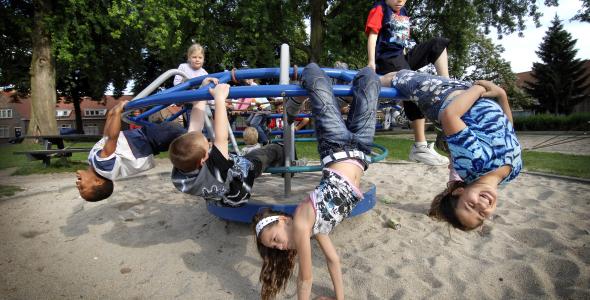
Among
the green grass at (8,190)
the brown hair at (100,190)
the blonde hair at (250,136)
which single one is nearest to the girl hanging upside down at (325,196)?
the brown hair at (100,190)

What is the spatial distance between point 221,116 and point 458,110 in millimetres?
1289

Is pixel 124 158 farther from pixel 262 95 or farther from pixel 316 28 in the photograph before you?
pixel 316 28

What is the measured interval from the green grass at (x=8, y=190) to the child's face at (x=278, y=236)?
4.26 metres

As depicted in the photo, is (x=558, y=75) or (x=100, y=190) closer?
(x=100, y=190)

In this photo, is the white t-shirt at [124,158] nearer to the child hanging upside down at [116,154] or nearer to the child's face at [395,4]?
the child hanging upside down at [116,154]

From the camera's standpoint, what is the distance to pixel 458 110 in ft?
6.26

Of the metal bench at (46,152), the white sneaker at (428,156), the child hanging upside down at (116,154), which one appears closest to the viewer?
the child hanging upside down at (116,154)

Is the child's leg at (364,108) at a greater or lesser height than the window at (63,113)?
lesser

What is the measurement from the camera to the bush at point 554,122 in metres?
20.5

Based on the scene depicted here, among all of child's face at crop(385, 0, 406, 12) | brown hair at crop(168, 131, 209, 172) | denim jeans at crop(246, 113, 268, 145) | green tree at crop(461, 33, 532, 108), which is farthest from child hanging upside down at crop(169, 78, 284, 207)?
green tree at crop(461, 33, 532, 108)

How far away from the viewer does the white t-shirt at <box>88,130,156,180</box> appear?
8.17ft

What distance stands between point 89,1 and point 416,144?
10.7m

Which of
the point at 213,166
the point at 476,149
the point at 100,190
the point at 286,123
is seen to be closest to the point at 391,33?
the point at 286,123

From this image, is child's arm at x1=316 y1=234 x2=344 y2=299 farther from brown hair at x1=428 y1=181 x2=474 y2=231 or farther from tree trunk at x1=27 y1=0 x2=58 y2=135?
tree trunk at x1=27 y1=0 x2=58 y2=135
